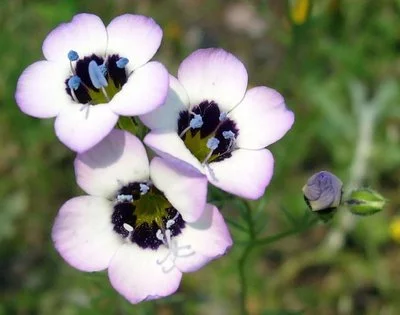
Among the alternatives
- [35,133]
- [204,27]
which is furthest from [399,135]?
[35,133]

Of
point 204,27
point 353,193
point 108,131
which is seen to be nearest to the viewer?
point 108,131

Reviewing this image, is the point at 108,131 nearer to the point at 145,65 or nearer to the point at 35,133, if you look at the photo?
the point at 145,65

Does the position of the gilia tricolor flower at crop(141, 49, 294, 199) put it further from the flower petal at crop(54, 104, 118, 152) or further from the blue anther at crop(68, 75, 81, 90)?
the blue anther at crop(68, 75, 81, 90)

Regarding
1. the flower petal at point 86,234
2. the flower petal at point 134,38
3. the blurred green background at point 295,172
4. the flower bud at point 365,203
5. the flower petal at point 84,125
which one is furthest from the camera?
the blurred green background at point 295,172

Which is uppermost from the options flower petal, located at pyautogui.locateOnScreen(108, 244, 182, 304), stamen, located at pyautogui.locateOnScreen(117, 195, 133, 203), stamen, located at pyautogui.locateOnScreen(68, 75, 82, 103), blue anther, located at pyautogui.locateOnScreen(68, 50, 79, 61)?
blue anther, located at pyautogui.locateOnScreen(68, 50, 79, 61)

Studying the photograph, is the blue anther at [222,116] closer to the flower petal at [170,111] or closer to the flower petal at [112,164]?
the flower petal at [170,111]

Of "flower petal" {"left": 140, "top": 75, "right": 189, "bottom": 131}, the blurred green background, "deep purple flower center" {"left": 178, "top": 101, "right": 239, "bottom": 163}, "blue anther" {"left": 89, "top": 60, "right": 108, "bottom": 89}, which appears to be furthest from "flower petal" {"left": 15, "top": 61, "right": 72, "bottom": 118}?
the blurred green background

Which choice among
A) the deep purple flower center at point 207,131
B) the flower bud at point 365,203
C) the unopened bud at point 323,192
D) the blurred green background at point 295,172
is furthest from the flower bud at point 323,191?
the blurred green background at point 295,172
